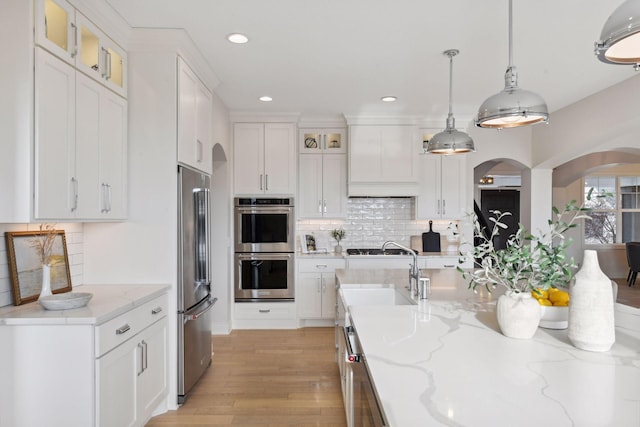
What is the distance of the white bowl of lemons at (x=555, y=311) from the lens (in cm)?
167

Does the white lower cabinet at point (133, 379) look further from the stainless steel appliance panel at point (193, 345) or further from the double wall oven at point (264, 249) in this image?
the double wall oven at point (264, 249)

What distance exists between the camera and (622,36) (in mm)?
1141

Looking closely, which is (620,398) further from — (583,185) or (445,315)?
(583,185)

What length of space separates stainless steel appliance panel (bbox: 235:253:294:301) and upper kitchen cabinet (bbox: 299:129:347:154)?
1443 millimetres

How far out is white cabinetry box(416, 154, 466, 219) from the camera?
535cm

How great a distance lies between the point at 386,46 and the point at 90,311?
2.68m

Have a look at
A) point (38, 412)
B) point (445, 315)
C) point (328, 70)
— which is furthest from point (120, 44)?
point (445, 315)

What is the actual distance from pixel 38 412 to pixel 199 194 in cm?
183

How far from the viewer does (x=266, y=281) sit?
5.11m

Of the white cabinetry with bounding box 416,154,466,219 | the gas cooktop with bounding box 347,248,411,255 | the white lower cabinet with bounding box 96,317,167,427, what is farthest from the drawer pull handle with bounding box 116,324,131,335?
the white cabinetry with bounding box 416,154,466,219

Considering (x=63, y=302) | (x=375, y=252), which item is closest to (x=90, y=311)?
(x=63, y=302)

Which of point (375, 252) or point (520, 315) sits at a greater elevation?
point (520, 315)

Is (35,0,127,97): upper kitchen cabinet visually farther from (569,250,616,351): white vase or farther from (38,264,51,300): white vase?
(569,250,616,351): white vase

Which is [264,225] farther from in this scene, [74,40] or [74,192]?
[74,40]
